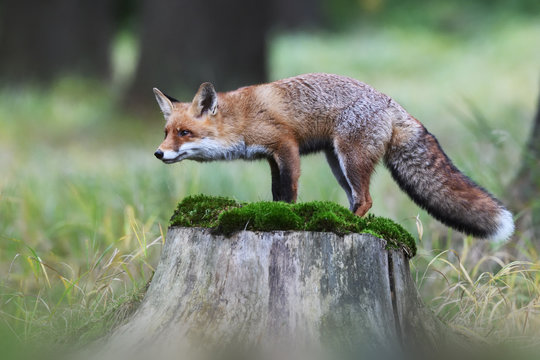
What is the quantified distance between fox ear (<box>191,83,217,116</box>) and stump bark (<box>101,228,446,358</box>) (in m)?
1.19

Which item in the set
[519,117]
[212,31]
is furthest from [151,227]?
[212,31]

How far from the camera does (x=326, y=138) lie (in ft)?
14.9

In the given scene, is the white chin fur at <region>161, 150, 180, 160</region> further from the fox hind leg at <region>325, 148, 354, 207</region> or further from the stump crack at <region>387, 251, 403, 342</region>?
the stump crack at <region>387, 251, 403, 342</region>

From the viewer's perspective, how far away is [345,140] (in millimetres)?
4371

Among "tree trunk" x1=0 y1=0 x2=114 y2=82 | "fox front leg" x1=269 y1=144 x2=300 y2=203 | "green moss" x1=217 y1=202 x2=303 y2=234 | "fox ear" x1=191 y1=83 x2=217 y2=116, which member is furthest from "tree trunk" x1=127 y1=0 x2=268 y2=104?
"green moss" x1=217 y1=202 x2=303 y2=234

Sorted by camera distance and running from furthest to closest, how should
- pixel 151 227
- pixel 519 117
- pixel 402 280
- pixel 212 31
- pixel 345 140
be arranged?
pixel 212 31 < pixel 519 117 < pixel 151 227 < pixel 345 140 < pixel 402 280

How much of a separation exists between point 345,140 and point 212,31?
8351 millimetres

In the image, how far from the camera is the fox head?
4324mm

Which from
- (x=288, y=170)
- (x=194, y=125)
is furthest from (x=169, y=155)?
(x=288, y=170)

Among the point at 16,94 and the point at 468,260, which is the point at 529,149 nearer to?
the point at 468,260

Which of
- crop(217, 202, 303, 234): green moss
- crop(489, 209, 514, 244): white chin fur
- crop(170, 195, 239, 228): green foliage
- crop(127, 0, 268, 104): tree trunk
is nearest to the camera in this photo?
crop(217, 202, 303, 234): green moss

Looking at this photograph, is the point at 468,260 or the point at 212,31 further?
the point at 212,31

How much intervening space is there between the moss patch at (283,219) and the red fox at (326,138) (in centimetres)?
60

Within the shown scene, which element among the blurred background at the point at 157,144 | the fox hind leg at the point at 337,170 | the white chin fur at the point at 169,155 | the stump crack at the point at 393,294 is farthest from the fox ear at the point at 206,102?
the stump crack at the point at 393,294
